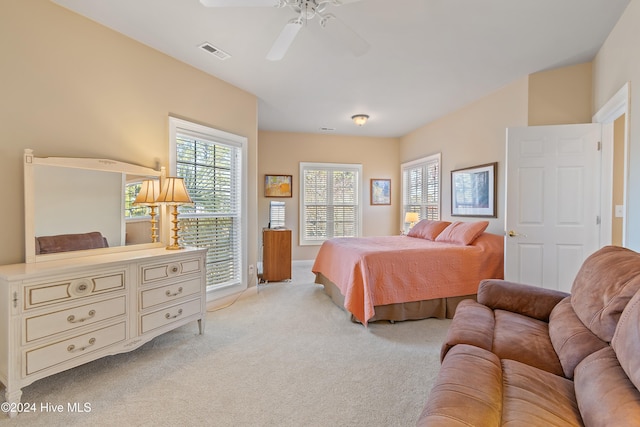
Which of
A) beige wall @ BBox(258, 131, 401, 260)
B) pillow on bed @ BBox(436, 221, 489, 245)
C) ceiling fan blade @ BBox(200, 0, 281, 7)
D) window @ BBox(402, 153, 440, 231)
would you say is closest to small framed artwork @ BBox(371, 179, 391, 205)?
beige wall @ BBox(258, 131, 401, 260)

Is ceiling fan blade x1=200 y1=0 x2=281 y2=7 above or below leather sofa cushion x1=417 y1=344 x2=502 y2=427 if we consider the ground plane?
above

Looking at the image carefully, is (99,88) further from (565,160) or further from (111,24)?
(565,160)

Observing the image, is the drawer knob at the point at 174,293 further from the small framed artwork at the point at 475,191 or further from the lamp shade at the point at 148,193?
the small framed artwork at the point at 475,191

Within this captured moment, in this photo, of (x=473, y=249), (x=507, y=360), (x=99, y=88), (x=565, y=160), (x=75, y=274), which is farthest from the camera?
(x=473, y=249)

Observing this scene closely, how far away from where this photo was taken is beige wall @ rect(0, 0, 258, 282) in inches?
78.6

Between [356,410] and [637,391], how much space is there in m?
1.27

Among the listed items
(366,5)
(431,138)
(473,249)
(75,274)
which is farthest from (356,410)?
(431,138)

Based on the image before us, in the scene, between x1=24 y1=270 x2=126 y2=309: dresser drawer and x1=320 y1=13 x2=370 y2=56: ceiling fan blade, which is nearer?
x1=24 y1=270 x2=126 y2=309: dresser drawer

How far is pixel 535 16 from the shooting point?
228 cm

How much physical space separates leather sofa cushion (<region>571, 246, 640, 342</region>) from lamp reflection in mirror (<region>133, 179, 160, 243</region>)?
10.3ft

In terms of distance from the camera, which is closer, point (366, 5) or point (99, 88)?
point (366, 5)

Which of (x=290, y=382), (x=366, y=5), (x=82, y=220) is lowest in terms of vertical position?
(x=290, y=382)

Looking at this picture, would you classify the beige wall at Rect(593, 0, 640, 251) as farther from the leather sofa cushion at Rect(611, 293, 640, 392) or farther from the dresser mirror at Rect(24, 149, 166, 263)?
the dresser mirror at Rect(24, 149, 166, 263)

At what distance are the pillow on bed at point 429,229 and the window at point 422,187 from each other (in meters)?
0.73
